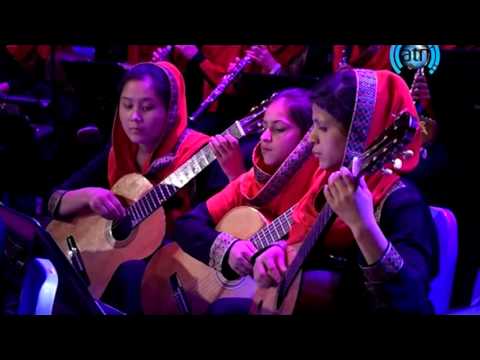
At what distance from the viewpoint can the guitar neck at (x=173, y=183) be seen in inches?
122

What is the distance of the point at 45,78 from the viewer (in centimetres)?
439

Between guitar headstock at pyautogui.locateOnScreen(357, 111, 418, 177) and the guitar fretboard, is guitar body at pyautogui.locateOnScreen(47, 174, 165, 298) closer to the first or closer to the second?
the guitar fretboard

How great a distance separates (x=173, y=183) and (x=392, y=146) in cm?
126

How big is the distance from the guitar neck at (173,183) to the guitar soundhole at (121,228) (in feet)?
0.11

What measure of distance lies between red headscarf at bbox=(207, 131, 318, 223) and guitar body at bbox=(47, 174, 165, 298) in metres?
0.35

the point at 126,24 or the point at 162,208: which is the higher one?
the point at 126,24

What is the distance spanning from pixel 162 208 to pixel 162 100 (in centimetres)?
48

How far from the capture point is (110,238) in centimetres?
329

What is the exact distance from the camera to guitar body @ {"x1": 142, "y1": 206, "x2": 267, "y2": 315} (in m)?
2.80

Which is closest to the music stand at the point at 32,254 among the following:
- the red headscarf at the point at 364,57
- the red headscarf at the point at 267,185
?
the red headscarf at the point at 267,185

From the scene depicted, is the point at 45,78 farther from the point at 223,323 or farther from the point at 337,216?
the point at 337,216

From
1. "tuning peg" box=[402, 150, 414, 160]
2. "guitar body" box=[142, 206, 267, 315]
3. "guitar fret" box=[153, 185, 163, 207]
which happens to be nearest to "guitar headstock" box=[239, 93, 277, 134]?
"guitar body" box=[142, 206, 267, 315]

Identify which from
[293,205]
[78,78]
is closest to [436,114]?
[293,205]

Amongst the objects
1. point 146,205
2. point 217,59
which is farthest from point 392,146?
point 217,59
